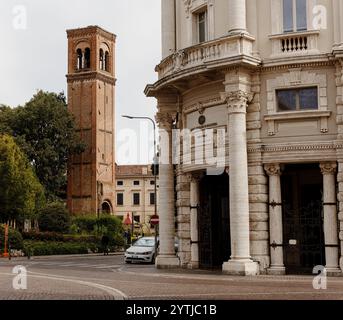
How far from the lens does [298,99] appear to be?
996 inches

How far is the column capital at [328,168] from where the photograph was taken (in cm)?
2467

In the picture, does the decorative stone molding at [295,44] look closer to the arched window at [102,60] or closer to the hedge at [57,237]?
the hedge at [57,237]

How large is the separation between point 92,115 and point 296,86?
69.5m

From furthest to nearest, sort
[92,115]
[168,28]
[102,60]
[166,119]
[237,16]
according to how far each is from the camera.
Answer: [102,60]
[92,115]
[168,28]
[166,119]
[237,16]

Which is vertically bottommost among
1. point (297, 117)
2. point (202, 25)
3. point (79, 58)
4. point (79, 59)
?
point (297, 117)

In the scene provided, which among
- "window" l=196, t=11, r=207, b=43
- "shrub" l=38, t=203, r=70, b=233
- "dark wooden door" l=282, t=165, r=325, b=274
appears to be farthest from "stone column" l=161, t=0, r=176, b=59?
"shrub" l=38, t=203, r=70, b=233

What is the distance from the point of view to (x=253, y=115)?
2578cm

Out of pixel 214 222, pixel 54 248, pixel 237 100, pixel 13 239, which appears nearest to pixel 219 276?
pixel 214 222

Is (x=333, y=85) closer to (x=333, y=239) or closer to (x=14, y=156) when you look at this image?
(x=333, y=239)

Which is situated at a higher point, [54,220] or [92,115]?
[92,115]

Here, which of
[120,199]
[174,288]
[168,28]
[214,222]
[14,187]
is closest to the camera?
[174,288]

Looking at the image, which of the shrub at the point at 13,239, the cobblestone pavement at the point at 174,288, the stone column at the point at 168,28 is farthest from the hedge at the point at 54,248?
the cobblestone pavement at the point at 174,288

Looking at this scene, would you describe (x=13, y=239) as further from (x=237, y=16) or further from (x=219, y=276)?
(x=237, y=16)

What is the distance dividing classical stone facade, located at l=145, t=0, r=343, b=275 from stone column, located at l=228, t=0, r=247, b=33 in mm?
36
